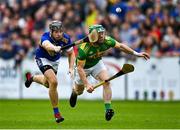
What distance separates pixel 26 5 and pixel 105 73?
13.6 meters

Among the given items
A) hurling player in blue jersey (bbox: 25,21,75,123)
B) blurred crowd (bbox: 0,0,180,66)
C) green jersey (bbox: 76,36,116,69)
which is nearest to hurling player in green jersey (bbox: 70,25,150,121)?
green jersey (bbox: 76,36,116,69)

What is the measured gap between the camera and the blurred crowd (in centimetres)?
2980

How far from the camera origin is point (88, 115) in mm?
21344

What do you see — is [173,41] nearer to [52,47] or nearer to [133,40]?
[133,40]

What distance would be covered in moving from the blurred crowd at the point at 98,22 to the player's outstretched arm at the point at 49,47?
1181cm

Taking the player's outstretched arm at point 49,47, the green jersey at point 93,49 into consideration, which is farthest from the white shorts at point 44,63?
the green jersey at point 93,49

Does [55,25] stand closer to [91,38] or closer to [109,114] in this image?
[91,38]

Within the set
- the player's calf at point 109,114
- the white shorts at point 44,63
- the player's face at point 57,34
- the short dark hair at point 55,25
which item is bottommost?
the player's calf at point 109,114

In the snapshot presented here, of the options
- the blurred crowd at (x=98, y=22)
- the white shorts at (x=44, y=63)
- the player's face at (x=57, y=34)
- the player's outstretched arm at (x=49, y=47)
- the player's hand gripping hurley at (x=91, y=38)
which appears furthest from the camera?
the blurred crowd at (x=98, y=22)

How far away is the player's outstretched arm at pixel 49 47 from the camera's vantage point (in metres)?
17.5

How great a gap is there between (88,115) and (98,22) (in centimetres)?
971

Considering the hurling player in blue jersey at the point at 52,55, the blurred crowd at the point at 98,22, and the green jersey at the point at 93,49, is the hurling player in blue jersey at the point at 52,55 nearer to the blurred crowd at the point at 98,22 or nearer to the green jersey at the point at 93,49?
the green jersey at the point at 93,49

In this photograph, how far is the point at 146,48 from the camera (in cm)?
2980

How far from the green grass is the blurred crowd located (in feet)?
8.96
